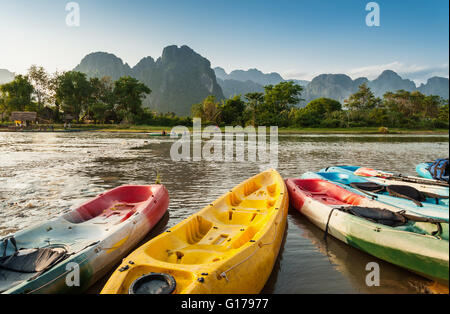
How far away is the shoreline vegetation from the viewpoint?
58.8m

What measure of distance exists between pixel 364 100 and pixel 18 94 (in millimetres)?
87773

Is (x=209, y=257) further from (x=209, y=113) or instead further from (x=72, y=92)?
(x=72, y=92)

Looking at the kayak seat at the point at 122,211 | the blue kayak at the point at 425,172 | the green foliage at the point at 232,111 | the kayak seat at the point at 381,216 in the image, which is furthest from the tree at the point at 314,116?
the kayak seat at the point at 122,211

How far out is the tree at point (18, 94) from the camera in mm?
57906

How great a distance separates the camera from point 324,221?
20.4ft

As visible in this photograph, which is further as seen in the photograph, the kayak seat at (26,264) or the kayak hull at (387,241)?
the kayak hull at (387,241)

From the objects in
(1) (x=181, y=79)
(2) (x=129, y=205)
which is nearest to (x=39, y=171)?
(2) (x=129, y=205)

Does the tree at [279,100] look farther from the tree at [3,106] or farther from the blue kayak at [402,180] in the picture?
the tree at [3,106]

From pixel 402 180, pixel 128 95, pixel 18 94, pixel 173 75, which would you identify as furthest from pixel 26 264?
pixel 173 75

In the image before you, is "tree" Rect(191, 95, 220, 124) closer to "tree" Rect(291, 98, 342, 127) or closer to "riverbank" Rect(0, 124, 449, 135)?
"riverbank" Rect(0, 124, 449, 135)

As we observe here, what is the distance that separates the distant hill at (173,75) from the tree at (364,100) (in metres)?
82.3

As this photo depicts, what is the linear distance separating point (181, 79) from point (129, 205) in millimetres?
160687

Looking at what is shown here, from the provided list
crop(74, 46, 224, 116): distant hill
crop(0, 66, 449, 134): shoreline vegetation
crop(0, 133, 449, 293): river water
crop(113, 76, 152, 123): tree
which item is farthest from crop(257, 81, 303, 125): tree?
crop(74, 46, 224, 116): distant hill
